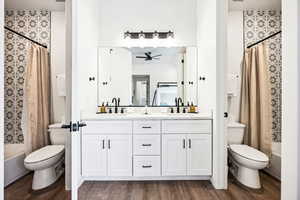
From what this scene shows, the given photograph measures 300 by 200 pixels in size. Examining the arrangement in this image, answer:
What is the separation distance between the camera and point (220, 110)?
7.95 feet

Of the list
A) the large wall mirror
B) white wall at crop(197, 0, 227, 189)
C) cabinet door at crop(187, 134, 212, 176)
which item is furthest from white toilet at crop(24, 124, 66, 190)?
white wall at crop(197, 0, 227, 189)

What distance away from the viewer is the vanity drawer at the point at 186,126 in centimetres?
259

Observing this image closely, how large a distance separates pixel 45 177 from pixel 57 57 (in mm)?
1649

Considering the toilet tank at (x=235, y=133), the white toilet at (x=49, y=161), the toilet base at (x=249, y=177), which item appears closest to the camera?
the white toilet at (x=49, y=161)

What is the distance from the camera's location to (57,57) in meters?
2.94

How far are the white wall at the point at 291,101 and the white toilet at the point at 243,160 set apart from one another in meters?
1.00

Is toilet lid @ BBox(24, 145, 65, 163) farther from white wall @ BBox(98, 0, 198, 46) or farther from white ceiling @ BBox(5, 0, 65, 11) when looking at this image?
white ceiling @ BBox(5, 0, 65, 11)

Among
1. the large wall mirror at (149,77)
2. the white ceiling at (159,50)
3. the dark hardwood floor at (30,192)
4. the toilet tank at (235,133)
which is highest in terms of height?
the white ceiling at (159,50)

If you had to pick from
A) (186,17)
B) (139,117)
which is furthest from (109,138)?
(186,17)

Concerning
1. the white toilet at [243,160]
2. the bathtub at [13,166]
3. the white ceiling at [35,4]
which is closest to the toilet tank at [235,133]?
the white toilet at [243,160]

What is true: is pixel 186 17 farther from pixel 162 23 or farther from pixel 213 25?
pixel 213 25

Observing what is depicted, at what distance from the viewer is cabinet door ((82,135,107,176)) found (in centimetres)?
256

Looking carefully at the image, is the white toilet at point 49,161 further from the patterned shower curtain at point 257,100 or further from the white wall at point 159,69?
the patterned shower curtain at point 257,100

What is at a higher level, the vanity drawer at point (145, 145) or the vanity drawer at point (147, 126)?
the vanity drawer at point (147, 126)
